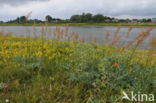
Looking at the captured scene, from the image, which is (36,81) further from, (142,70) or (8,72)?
(142,70)

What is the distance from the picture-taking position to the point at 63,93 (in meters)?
2.80

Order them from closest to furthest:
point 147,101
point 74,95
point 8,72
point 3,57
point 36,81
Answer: point 147,101 < point 74,95 < point 36,81 < point 8,72 < point 3,57

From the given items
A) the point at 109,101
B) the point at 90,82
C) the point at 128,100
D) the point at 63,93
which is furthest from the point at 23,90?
the point at 128,100

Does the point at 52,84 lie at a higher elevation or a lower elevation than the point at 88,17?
lower

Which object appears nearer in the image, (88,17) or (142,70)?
(142,70)

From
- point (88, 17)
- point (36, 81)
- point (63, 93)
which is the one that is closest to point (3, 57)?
point (36, 81)

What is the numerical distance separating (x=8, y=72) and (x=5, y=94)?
77 centimetres

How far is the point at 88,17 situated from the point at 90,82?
42780mm

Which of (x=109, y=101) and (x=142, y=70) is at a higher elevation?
(x=142, y=70)

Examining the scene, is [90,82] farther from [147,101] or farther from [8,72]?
[8,72]

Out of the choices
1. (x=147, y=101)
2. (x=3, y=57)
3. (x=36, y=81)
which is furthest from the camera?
(x=3, y=57)

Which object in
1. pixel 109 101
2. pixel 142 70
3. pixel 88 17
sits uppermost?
pixel 88 17

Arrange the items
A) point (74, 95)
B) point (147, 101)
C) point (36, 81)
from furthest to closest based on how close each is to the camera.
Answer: point (36, 81) < point (74, 95) < point (147, 101)

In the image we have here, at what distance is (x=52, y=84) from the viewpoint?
3.04 meters
